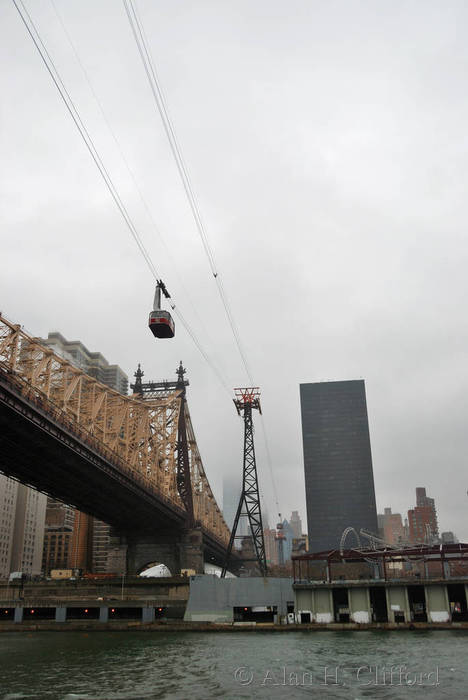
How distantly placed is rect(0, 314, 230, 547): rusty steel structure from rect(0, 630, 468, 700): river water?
20936 millimetres

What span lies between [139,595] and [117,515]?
50.1ft

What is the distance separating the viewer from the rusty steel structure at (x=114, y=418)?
5680cm

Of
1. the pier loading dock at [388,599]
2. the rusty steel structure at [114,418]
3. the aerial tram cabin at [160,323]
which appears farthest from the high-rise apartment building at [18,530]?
the aerial tram cabin at [160,323]

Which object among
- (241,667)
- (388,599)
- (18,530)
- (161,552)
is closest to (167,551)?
(161,552)

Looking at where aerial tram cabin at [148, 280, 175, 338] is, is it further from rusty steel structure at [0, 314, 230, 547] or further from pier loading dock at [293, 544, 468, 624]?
pier loading dock at [293, 544, 468, 624]

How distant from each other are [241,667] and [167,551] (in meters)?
76.1

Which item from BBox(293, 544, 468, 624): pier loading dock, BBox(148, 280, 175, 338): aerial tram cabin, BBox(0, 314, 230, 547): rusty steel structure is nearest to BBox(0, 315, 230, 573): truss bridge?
BBox(0, 314, 230, 547): rusty steel structure

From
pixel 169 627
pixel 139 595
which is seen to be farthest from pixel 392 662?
pixel 139 595

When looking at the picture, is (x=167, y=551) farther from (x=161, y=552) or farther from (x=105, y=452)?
(x=105, y=452)

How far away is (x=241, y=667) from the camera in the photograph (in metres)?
40.2

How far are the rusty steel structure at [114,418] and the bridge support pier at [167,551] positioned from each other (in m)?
3.55

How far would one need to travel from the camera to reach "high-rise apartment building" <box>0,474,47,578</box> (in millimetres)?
180250

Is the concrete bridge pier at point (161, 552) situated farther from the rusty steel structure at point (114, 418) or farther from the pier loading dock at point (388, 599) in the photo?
the pier loading dock at point (388, 599)

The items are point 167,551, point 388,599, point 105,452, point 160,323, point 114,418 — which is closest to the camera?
point 160,323
